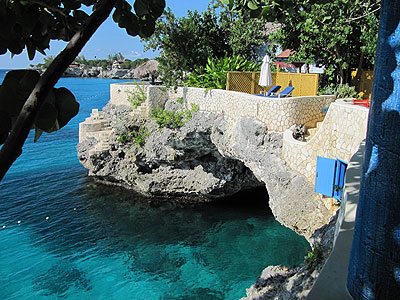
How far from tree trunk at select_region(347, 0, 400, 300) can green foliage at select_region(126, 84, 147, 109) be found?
18117 millimetres

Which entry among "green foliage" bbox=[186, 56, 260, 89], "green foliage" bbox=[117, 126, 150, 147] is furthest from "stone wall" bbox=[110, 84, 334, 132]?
"green foliage" bbox=[117, 126, 150, 147]

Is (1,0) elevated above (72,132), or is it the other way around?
(1,0)

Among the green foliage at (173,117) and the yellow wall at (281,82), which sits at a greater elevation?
the yellow wall at (281,82)

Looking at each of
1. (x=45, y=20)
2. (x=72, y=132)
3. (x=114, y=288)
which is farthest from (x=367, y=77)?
(x=72, y=132)

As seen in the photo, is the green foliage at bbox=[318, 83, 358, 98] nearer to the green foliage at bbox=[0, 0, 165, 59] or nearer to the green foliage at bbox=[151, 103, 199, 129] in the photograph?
the green foliage at bbox=[151, 103, 199, 129]

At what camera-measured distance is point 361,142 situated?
9.26 meters


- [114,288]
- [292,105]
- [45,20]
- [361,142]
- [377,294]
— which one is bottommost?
[114,288]

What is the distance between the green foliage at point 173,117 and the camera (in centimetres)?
1822

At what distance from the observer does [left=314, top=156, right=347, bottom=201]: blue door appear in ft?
32.0

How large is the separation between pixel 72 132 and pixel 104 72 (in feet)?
424

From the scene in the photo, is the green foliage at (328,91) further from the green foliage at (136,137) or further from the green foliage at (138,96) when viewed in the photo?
the green foliage at (138,96)

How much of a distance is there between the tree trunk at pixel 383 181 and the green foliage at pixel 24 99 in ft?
10.6

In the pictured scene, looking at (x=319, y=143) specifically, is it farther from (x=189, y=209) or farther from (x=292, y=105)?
(x=189, y=209)

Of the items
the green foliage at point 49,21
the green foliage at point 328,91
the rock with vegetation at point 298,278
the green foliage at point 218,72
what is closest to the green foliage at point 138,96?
the green foliage at point 218,72
